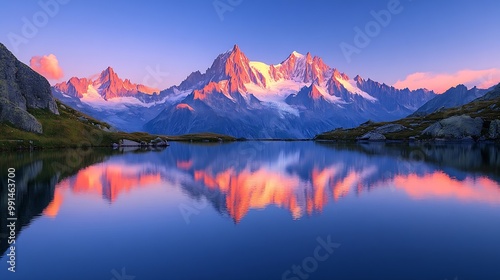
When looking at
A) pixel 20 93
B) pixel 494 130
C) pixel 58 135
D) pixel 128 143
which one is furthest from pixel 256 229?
pixel 494 130

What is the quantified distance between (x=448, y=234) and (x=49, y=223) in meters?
37.7

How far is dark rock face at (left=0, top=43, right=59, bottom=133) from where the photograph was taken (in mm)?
134125

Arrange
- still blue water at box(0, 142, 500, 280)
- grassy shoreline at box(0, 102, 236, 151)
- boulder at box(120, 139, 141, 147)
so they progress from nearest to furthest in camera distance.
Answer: still blue water at box(0, 142, 500, 280), grassy shoreline at box(0, 102, 236, 151), boulder at box(120, 139, 141, 147)

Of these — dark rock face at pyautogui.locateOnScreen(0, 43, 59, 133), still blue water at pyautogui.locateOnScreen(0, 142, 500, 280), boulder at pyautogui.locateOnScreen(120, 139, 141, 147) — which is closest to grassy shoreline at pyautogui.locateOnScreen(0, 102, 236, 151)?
boulder at pyautogui.locateOnScreen(120, 139, 141, 147)

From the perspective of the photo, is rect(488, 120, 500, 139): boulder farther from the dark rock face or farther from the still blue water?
the dark rock face

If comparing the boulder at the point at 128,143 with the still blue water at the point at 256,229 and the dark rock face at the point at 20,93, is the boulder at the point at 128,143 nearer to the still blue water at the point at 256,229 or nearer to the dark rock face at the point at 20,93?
the dark rock face at the point at 20,93

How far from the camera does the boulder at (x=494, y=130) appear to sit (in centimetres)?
19329

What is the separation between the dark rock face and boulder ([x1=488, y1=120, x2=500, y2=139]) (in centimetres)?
23781

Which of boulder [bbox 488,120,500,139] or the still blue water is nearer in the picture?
the still blue water

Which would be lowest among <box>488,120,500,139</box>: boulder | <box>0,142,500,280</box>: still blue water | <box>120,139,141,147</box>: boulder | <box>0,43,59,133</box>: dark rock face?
<box>0,142,500,280</box>: still blue water

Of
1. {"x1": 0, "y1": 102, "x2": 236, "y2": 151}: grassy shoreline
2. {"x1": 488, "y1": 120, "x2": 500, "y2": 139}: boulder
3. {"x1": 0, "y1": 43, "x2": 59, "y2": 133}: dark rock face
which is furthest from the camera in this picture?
{"x1": 488, "y1": 120, "x2": 500, "y2": 139}: boulder

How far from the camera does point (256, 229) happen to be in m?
31.7

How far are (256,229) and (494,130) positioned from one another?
217282mm

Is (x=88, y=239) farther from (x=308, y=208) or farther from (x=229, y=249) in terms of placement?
(x=308, y=208)
